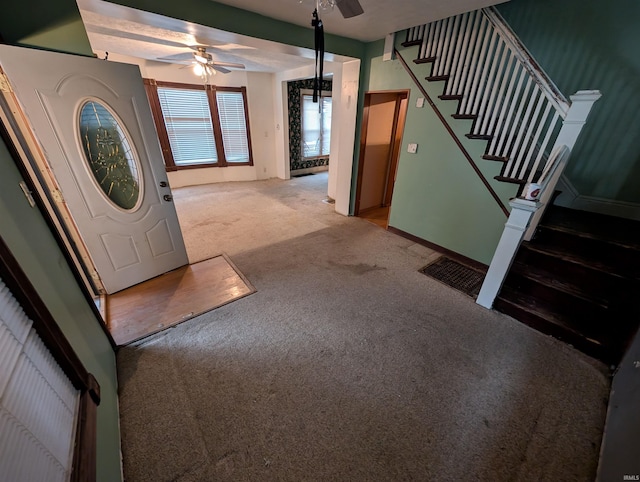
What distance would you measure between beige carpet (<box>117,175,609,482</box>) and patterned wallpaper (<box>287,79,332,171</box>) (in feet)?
17.2

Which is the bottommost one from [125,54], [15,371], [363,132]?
[15,371]

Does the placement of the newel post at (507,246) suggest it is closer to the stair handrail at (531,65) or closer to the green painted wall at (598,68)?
the stair handrail at (531,65)

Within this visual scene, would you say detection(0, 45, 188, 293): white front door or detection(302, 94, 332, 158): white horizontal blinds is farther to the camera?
detection(302, 94, 332, 158): white horizontal blinds

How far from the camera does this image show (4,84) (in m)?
1.62

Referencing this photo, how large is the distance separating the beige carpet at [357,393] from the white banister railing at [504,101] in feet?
2.34

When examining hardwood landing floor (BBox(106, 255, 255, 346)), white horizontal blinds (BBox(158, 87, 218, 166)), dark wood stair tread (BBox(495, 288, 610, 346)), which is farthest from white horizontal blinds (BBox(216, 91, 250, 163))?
dark wood stair tread (BBox(495, 288, 610, 346))

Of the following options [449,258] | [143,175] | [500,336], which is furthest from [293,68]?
[500,336]

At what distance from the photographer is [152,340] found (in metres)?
1.92

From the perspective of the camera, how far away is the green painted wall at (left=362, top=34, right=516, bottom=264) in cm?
273

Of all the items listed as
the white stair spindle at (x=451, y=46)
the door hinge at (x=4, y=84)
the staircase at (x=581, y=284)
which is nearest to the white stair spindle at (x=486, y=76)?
the white stair spindle at (x=451, y=46)

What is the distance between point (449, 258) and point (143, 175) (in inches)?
137

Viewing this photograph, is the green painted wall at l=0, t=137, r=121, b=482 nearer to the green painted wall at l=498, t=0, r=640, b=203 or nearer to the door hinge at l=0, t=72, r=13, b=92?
the door hinge at l=0, t=72, r=13, b=92

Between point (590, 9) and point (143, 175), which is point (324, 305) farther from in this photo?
point (590, 9)

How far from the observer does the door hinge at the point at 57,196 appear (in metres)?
1.94
